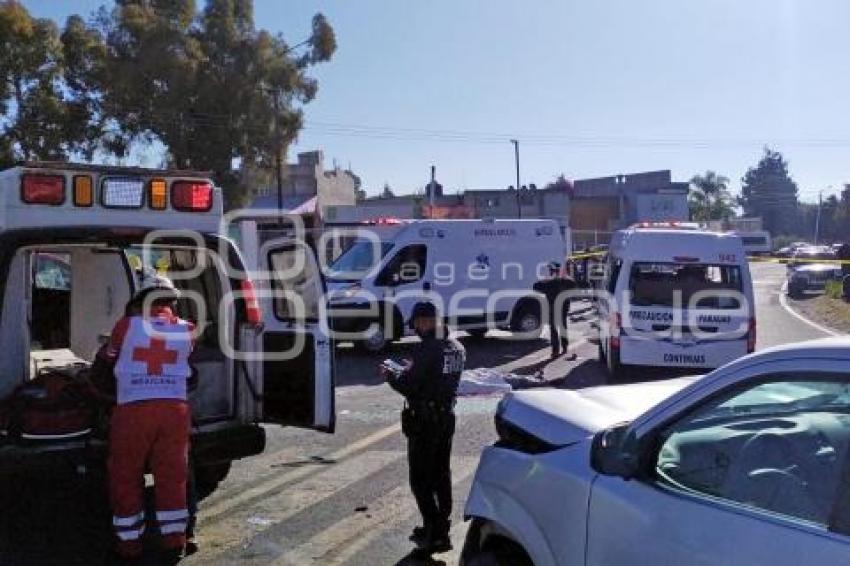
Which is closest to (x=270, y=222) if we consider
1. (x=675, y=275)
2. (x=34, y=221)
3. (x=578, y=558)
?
(x=34, y=221)

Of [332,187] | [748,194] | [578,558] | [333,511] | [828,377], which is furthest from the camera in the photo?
[748,194]

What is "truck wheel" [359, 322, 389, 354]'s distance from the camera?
1599 centimetres

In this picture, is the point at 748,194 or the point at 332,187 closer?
the point at 332,187

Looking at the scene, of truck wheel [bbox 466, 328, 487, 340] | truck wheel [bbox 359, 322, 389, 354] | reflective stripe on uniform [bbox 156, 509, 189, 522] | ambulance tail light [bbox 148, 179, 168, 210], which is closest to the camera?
reflective stripe on uniform [bbox 156, 509, 189, 522]

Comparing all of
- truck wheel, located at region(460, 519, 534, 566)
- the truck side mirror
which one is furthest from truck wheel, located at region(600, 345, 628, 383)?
the truck side mirror

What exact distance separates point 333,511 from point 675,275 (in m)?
7.44

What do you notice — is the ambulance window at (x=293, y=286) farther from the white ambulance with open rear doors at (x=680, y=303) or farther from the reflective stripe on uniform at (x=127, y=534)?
the white ambulance with open rear doors at (x=680, y=303)

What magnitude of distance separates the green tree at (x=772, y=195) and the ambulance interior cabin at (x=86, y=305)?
144470mm

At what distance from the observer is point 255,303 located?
21.9 feet

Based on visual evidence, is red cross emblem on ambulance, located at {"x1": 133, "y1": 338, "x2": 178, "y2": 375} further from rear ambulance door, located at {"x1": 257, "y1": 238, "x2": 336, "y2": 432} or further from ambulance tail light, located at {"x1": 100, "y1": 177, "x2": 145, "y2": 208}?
rear ambulance door, located at {"x1": 257, "y1": 238, "x2": 336, "y2": 432}

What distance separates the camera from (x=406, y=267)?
55.3ft

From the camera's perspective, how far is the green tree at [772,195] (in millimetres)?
149125

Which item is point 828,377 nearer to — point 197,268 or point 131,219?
point 131,219

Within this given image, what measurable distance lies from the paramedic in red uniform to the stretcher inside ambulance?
41 centimetres
